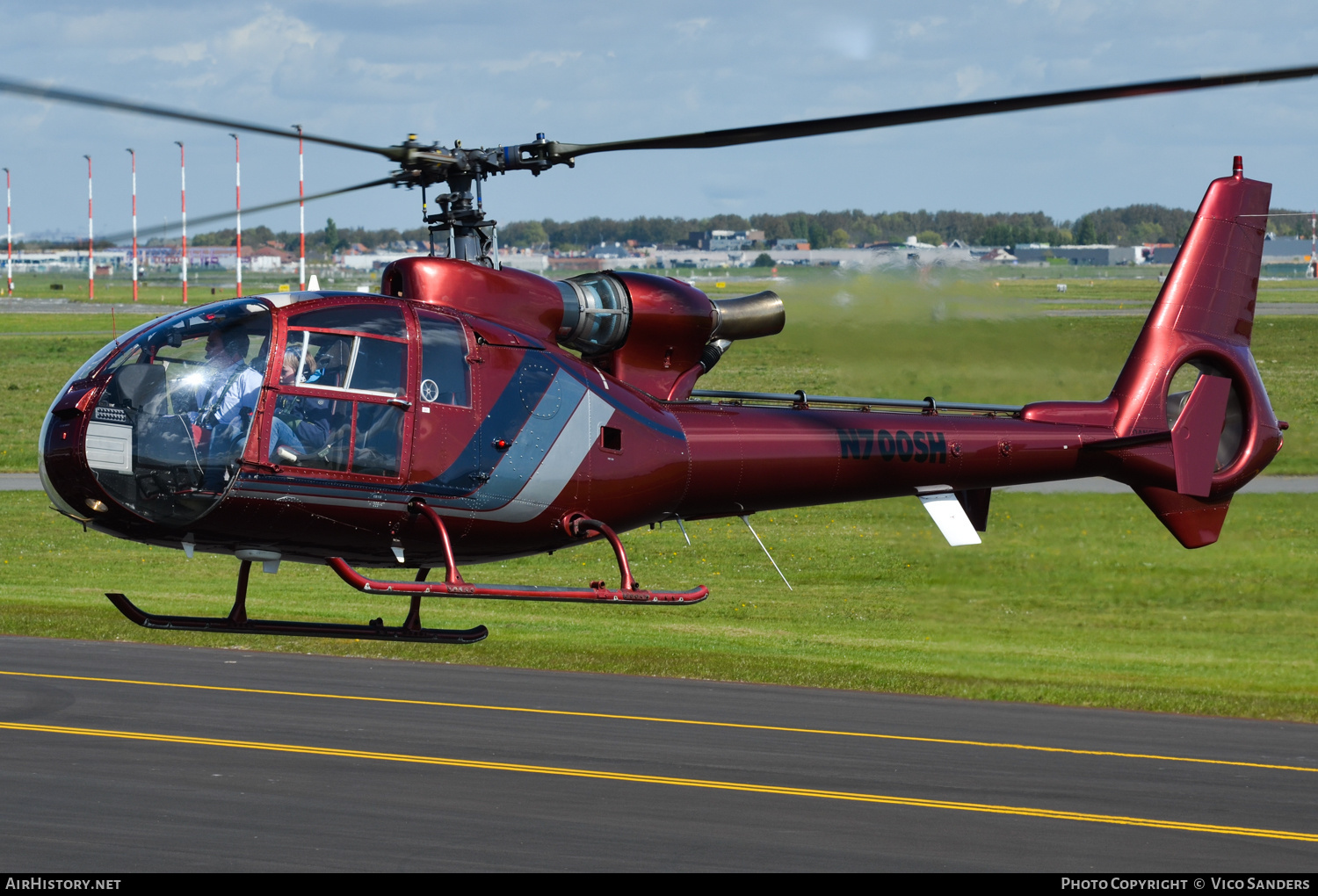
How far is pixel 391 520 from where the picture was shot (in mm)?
11578

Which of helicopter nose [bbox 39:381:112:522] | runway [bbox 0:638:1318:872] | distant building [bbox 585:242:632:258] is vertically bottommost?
runway [bbox 0:638:1318:872]

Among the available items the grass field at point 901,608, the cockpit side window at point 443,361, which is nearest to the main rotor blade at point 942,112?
the cockpit side window at point 443,361

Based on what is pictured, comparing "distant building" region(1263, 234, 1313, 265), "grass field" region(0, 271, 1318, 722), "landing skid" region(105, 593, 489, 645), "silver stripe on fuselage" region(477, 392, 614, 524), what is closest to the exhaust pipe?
"silver stripe on fuselage" region(477, 392, 614, 524)

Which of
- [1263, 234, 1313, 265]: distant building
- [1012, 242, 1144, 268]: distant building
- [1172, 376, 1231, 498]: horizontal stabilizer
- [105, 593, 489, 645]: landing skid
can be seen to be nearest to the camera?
[105, 593, 489, 645]: landing skid

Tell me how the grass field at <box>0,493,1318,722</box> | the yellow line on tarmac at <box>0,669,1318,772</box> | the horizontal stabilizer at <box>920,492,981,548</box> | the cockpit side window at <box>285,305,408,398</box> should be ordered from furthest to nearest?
1. the grass field at <box>0,493,1318,722</box>
2. the yellow line on tarmac at <box>0,669,1318,772</box>
3. the horizontal stabilizer at <box>920,492,981,548</box>
4. the cockpit side window at <box>285,305,408,398</box>

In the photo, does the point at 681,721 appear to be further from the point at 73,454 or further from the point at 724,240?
the point at 724,240

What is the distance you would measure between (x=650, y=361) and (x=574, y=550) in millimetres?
19469

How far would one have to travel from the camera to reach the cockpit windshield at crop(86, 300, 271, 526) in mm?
10844

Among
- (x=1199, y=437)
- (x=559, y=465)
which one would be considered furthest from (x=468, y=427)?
(x=1199, y=437)

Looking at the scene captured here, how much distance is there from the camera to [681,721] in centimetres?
1967

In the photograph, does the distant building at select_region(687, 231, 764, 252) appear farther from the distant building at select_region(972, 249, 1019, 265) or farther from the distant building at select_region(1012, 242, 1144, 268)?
the distant building at select_region(972, 249, 1019, 265)

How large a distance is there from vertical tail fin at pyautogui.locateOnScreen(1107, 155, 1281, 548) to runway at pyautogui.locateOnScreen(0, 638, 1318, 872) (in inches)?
141
